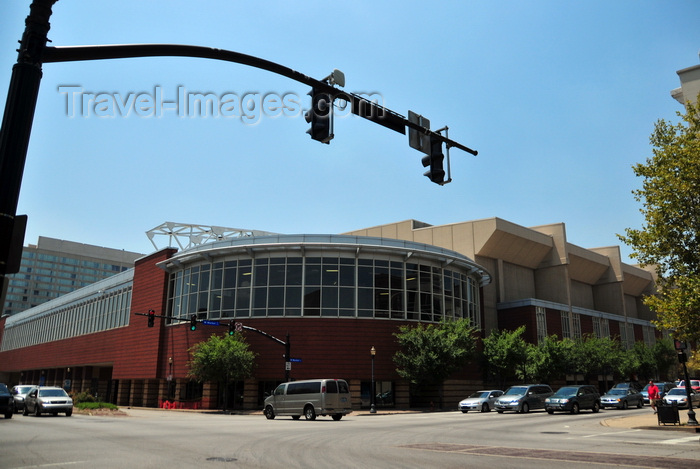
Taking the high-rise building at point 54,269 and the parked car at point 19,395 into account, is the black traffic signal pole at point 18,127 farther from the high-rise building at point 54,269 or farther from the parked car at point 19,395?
the high-rise building at point 54,269

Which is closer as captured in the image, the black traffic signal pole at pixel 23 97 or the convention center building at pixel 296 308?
the black traffic signal pole at pixel 23 97

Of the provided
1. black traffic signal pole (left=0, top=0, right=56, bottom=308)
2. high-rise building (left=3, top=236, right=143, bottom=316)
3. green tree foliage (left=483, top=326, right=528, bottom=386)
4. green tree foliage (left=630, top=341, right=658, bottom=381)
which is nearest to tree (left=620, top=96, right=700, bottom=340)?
black traffic signal pole (left=0, top=0, right=56, bottom=308)

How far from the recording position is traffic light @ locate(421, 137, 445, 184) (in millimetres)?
11820

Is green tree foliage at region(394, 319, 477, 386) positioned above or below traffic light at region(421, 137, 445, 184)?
below

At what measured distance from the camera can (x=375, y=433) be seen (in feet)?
67.8

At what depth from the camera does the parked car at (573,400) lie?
3262cm

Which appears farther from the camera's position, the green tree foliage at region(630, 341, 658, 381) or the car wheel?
the green tree foliage at region(630, 341, 658, 381)

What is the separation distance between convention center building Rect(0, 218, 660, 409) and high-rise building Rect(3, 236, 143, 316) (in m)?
118

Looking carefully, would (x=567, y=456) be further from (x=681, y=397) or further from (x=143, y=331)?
(x=143, y=331)

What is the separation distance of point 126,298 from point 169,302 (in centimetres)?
1066

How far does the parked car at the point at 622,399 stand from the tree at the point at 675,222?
15.9m

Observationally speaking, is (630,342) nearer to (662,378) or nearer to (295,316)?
(662,378)

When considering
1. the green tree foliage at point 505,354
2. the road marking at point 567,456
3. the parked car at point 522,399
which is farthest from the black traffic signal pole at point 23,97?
the green tree foliage at point 505,354

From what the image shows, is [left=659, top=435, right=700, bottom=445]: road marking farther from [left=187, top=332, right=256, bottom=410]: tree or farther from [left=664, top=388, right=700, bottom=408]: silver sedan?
[left=187, top=332, right=256, bottom=410]: tree
